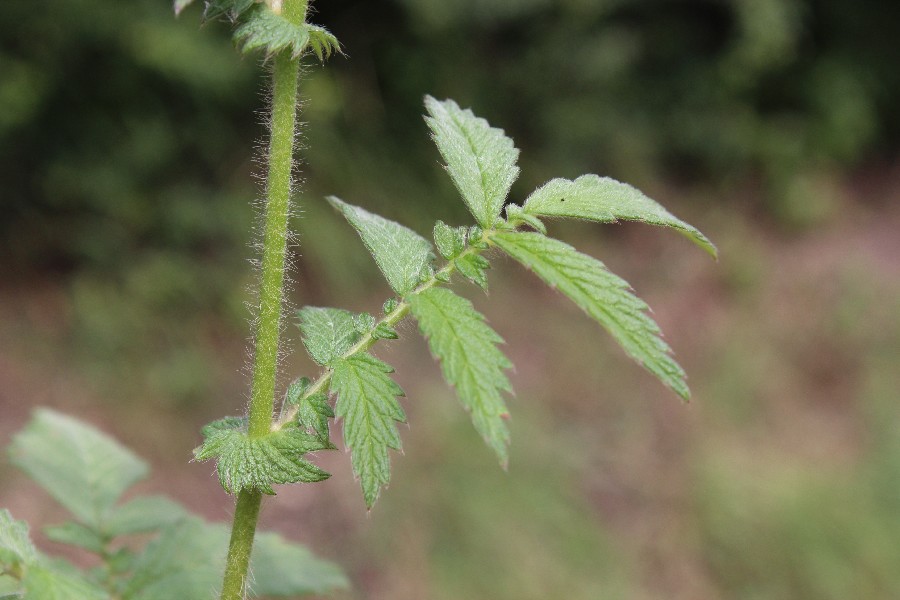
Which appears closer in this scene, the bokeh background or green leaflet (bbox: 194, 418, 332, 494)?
green leaflet (bbox: 194, 418, 332, 494)

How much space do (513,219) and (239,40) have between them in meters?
0.33

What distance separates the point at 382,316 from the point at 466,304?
5.4 inches

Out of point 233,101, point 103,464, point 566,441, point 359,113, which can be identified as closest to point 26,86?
point 233,101

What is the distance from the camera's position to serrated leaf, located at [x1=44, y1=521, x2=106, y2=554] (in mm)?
1175

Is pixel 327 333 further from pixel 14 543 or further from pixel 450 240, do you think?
pixel 14 543

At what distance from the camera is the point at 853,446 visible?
4805mm

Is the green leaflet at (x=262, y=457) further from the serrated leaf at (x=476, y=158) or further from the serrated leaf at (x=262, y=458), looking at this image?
the serrated leaf at (x=476, y=158)

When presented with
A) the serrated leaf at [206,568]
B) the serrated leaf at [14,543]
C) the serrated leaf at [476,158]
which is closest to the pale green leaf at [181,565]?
the serrated leaf at [206,568]

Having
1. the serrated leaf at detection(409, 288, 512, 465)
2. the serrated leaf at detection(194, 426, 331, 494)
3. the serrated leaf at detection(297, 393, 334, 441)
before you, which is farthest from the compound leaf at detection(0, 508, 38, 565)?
the serrated leaf at detection(409, 288, 512, 465)

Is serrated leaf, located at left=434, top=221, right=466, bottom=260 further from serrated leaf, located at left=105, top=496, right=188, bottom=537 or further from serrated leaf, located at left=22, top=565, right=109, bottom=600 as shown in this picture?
serrated leaf, located at left=105, top=496, right=188, bottom=537

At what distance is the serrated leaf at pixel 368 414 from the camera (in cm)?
78

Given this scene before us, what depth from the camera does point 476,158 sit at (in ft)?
3.18

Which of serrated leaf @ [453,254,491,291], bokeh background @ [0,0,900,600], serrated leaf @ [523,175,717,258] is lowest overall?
serrated leaf @ [453,254,491,291]

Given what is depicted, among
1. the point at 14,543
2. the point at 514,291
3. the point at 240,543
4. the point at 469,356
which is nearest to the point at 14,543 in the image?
the point at 14,543
